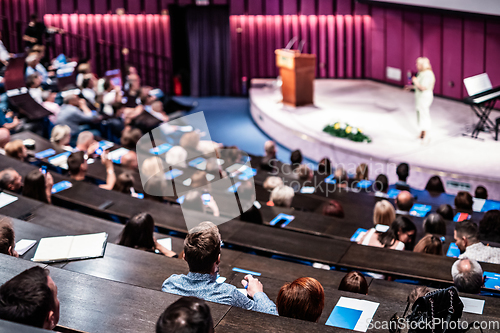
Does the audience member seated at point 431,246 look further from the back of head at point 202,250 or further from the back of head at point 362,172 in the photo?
the back of head at point 362,172

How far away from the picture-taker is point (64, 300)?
2322 mm

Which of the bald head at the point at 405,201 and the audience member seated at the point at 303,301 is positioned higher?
the audience member seated at the point at 303,301

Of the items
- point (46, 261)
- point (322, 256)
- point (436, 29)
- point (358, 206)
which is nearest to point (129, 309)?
point (46, 261)

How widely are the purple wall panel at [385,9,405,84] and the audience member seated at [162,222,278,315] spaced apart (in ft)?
33.9

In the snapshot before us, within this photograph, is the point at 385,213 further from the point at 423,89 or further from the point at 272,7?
the point at 272,7

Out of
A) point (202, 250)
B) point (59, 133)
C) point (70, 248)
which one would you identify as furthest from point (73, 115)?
point (202, 250)

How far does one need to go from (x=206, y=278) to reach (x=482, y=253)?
7.54 ft

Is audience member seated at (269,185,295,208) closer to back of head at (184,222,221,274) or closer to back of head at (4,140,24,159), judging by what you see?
back of head at (184,222,221,274)

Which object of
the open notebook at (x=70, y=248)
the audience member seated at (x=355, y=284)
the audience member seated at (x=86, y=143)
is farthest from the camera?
the audience member seated at (x=86, y=143)

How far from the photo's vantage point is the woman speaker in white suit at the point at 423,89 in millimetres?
7467

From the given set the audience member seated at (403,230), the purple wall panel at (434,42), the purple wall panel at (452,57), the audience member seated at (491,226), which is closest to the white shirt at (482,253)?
the audience member seated at (403,230)

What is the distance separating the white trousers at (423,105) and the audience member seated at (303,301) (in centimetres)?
598

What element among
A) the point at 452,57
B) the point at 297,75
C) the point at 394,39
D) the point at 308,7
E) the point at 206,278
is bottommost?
the point at 206,278

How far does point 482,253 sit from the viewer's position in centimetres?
373
